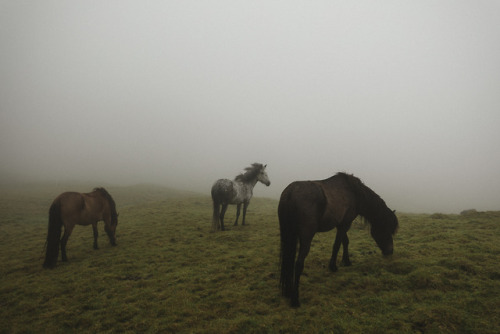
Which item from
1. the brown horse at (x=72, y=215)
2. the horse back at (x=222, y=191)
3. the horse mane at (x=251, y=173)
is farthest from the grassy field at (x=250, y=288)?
the horse mane at (x=251, y=173)

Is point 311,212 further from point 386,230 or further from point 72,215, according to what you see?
point 72,215

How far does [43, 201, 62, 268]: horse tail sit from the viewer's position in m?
8.59

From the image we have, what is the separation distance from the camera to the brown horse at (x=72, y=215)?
8.65 meters

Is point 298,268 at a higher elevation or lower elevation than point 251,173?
lower

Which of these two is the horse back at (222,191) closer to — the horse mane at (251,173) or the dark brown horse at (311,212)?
the horse mane at (251,173)

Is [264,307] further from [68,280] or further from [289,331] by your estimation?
[68,280]

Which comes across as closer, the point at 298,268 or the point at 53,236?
the point at 298,268

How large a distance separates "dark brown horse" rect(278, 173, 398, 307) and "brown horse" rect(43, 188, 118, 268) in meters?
8.45

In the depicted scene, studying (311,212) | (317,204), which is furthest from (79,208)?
(317,204)

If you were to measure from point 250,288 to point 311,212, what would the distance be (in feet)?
8.80

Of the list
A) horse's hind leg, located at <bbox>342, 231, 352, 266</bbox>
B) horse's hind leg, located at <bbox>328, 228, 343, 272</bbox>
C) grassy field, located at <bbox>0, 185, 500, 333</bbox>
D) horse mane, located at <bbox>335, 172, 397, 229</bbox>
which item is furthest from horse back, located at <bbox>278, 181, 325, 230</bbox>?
horse's hind leg, located at <bbox>342, 231, 352, 266</bbox>

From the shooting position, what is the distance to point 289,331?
175 inches

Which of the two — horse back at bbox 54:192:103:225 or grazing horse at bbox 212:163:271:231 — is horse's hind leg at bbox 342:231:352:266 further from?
horse back at bbox 54:192:103:225

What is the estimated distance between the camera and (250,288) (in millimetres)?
6262
